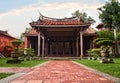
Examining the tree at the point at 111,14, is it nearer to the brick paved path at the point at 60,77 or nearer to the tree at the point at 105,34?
the tree at the point at 105,34

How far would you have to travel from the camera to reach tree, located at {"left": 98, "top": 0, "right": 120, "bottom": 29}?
33.9m

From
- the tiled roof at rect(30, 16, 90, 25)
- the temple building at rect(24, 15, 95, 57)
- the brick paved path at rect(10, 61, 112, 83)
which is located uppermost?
the tiled roof at rect(30, 16, 90, 25)

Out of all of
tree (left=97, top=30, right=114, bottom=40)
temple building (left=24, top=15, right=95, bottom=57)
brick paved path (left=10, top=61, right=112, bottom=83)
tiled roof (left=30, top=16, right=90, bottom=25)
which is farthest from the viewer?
tree (left=97, top=30, right=114, bottom=40)

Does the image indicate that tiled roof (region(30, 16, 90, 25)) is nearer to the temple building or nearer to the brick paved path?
the temple building

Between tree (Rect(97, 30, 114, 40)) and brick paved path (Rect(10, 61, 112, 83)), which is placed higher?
tree (Rect(97, 30, 114, 40))

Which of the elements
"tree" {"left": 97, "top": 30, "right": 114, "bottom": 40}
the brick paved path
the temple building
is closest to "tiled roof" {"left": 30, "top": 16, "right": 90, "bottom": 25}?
Answer: the temple building

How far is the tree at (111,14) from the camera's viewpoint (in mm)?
33888

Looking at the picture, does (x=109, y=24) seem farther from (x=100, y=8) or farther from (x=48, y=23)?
(x=48, y=23)

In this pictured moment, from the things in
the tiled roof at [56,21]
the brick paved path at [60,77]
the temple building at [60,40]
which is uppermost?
the tiled roof at [56,21]

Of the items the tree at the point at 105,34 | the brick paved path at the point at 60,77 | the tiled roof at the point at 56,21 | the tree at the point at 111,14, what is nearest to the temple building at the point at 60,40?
the tiled roof at the point at 56,21

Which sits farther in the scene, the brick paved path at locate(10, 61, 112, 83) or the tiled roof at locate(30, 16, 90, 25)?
the tiled roof at locate(30, 16, 90, 25)

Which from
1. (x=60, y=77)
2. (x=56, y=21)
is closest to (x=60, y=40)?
(x=56, y=21)

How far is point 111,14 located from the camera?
114 feet

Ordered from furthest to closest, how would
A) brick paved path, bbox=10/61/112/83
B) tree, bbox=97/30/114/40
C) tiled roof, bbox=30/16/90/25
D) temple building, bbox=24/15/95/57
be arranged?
tree, bbox=97/30/114/40, temple building, bbox=24/15/95/57, tiled roof, bbox=30/16/90/25, brick paved path, bbox=10/61/112/83
